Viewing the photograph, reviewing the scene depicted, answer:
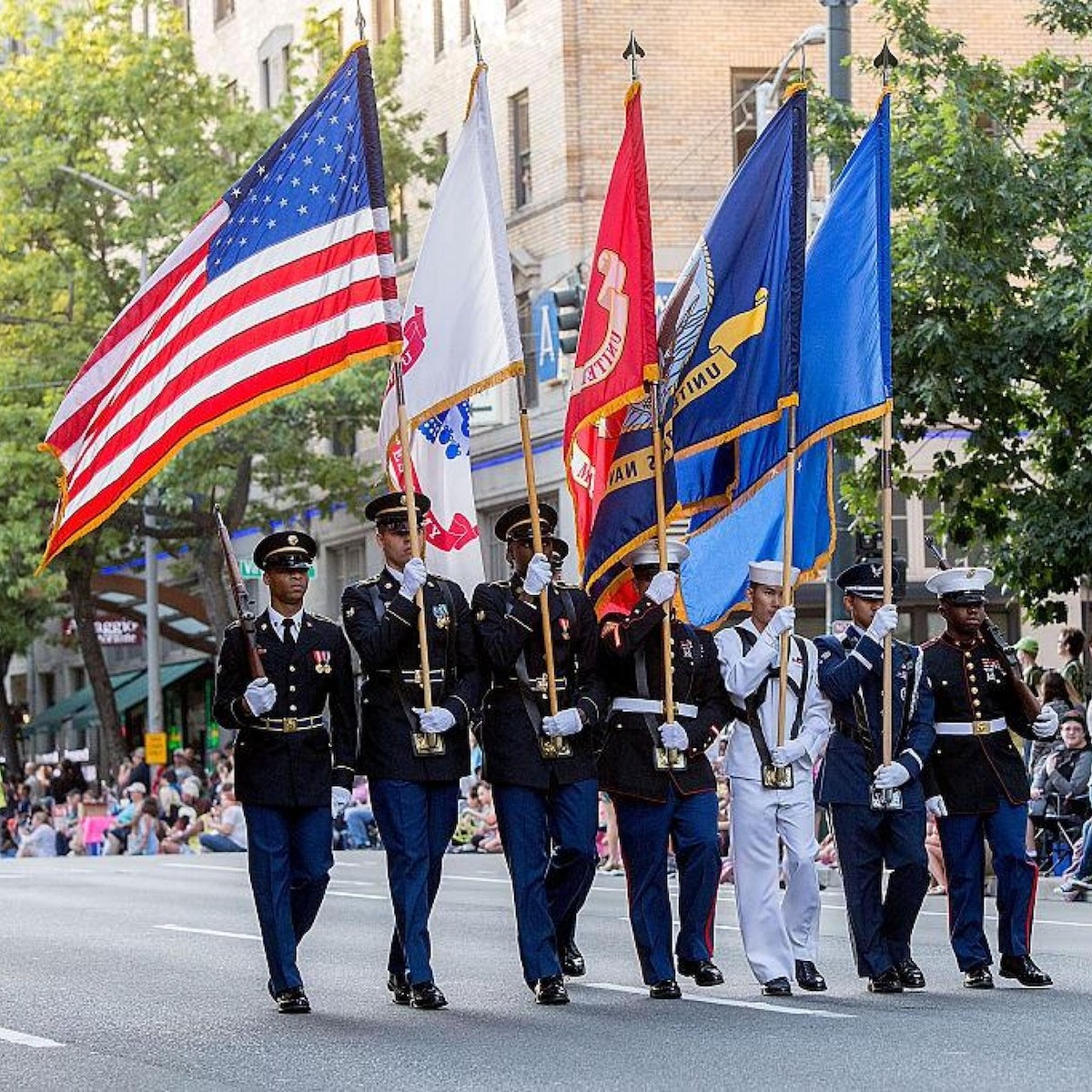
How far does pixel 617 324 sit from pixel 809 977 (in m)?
3.07

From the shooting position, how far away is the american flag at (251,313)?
41.6 feet

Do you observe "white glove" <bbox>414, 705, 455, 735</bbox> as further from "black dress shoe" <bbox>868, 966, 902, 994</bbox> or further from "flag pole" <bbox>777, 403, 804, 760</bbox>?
"black dress shoe" <bbox>868, 966, 902, 994</bbox>

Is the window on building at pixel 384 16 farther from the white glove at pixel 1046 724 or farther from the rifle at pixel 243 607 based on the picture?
the rifle at pixel 243 607

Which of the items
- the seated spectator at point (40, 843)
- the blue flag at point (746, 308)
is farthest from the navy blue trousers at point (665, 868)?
the seated spectator at point (40, 843)

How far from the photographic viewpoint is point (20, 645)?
50.7 meters

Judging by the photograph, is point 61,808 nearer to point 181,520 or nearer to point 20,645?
point 181,520

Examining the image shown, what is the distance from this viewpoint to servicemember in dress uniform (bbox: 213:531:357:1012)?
12078 millimetres

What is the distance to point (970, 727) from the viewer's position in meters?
12.9

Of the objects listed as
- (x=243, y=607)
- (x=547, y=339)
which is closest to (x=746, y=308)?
(x=243, y=607)

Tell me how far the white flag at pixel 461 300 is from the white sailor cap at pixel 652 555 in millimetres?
982

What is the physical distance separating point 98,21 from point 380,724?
31068 millimetres

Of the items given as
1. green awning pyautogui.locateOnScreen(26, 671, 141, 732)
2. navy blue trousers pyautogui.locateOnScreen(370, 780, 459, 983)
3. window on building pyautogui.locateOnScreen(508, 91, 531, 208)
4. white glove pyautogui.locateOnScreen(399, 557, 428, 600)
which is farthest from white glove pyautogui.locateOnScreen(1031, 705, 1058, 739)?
green awning pyautogui.locateOnScreen(26, 671, 141, 732)

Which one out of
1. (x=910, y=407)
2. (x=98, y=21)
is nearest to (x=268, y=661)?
(x=910, y=407)

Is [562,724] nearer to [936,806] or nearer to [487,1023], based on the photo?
[487,1023]
